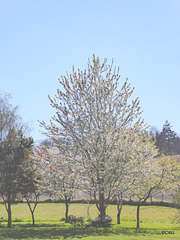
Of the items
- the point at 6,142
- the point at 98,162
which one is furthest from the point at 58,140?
the point at 6,142

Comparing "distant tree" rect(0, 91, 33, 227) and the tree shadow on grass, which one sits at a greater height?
"distant tree" rect(0, 91, 33, 227)

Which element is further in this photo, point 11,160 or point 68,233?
point 11,160

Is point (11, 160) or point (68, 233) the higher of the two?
point (11, 160)

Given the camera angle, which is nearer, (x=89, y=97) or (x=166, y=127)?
(x=89, y=97)

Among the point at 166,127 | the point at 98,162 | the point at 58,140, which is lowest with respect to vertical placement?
the point at 98,162

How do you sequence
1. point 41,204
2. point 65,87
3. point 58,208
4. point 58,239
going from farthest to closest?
point 41,204 < point 58,208 < point 65,87 < point 58,239

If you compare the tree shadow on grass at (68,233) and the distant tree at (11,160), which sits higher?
the distant tree at (11,160)

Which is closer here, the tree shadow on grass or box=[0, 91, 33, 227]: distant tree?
the tree shadow on grass

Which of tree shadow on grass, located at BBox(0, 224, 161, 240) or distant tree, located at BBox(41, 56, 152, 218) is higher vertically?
distant tree, located at BBox(41, 56, 152, 218)

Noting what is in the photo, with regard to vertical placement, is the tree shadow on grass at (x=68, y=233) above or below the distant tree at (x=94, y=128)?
below

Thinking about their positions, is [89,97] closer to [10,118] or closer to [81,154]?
[81,154]

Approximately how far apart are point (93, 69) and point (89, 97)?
7.69ft

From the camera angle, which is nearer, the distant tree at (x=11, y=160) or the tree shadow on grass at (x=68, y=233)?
the tree shadow on grass at (x=68, y=233)

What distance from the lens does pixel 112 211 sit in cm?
3681
